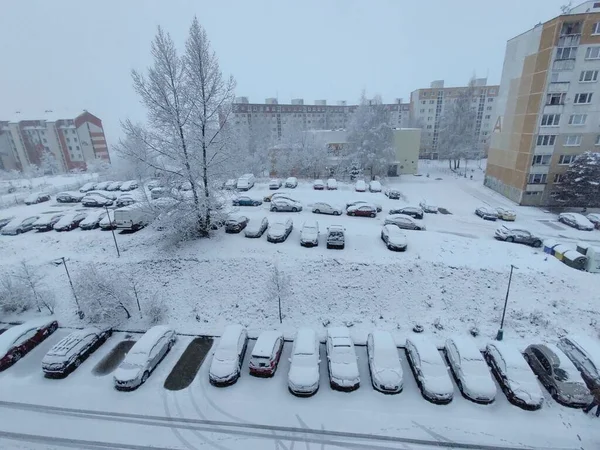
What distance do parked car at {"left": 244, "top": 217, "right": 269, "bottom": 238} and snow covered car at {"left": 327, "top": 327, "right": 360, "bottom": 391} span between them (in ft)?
34.5

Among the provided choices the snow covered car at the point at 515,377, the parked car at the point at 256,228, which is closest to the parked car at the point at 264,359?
the snow covered car at the point at 515,377

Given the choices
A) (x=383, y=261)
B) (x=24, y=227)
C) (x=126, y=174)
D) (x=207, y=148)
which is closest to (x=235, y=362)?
(x=383, y=261)

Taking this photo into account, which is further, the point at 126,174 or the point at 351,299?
the point at 126,174

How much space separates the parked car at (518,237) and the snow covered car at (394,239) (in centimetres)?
821

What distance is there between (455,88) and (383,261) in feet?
216

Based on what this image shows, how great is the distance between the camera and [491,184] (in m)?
40.0

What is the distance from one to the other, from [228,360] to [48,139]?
235 ft

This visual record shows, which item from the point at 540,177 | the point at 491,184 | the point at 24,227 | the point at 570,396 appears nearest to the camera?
the point at 570,396

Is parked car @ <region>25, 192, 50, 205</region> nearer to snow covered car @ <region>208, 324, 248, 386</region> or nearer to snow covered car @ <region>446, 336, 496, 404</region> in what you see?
snow covered car @ <region>208, 324, 248, 386</region>

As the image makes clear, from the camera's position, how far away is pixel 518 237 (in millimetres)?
22625

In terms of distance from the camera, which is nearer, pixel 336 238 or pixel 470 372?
pixel 470 372

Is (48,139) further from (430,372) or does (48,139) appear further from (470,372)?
(470,372)

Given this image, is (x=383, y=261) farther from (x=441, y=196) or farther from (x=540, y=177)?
(x=540, y=177)

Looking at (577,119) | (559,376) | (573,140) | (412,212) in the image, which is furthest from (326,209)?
(577,119)
